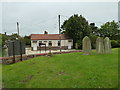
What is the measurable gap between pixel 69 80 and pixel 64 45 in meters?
32.0

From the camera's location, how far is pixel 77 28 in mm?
35000

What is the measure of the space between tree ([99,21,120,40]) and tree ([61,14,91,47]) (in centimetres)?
908

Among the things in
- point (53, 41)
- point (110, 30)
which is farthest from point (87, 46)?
point (110, 30)

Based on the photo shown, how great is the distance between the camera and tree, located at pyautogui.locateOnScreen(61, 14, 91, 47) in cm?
3497

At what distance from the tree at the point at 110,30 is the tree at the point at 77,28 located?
908 centimetres

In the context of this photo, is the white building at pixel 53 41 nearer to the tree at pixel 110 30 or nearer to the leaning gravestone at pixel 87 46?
the tree at pixel 110 30

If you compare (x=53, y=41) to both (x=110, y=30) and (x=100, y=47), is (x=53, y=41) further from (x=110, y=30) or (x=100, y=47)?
(x=100, y=47)

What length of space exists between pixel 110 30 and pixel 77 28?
42.1 feet

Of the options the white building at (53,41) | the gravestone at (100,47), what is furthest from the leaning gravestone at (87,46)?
the white building at (53,41)

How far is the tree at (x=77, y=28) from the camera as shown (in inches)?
1377

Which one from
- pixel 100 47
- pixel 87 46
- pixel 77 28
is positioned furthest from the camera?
pixel 77 28

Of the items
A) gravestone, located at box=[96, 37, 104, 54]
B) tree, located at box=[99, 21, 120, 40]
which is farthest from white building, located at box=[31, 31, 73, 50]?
gravestone, located at box=[96, 37, 104, 54]

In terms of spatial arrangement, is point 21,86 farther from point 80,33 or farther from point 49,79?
point 80,33

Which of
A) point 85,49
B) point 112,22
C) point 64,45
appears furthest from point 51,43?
point 85,49
